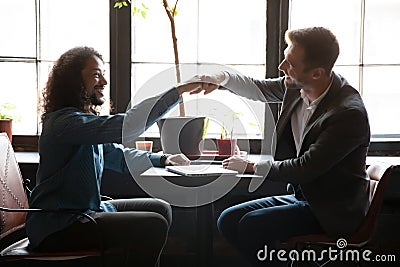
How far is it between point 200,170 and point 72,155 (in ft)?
1.80

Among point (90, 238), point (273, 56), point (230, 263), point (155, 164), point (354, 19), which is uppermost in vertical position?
point (354, 19)

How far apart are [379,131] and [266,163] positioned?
1.46 meters

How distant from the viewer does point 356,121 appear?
2.21 meters

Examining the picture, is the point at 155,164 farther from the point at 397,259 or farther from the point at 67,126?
the point at 397,259

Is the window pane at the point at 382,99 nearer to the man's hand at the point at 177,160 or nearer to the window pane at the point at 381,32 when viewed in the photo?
the window pane at the point at 381,32

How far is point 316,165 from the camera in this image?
7.23 feet

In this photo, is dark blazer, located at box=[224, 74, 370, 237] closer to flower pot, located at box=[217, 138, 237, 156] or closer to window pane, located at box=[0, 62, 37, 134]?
flower pot, located at box=[217, 138, 237, 156]

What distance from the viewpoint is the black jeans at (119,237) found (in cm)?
221

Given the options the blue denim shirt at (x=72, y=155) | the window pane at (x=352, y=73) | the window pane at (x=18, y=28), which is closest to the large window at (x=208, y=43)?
the window pane at (x=352, y=73)

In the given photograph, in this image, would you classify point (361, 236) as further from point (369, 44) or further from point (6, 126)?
point (6, 126)

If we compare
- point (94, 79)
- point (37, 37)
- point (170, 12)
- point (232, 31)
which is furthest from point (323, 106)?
point (37, 37)

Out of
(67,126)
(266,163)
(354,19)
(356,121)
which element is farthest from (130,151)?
(354,19)

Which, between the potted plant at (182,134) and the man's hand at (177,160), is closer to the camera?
the man's hand at (177,160)

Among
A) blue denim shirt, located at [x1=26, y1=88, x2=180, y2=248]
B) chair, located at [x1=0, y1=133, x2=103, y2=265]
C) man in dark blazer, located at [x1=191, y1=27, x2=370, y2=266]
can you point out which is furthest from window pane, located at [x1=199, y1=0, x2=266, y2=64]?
chair, located at [x1=0, y1=133, x2=103, y2=265]
